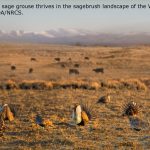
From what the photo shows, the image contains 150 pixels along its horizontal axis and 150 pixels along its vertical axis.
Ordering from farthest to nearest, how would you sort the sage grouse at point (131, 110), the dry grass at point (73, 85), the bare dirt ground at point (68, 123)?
the dry grass at point (73, 85)
the sage grouse at point (131, 110)
the bare dirt ground at point (68, 123)

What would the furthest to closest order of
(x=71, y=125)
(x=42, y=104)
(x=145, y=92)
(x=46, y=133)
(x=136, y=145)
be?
(x=145, y=92) → (x=42, y=104) → (x=71, y=125) → (x=46, y=133) → (x=136, y=145)

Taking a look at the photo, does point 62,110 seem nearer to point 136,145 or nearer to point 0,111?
point 0,111

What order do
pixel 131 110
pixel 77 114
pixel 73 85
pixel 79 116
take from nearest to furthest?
pixel 77 114
pixel 79 116
pixel 131 110
pixel 73 85

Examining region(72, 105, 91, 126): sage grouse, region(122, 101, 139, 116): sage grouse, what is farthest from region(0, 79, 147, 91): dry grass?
region(72, 105, 91, 126): sage grouse

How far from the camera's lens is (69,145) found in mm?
12547

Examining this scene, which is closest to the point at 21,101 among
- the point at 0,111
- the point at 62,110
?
the point at 62,110

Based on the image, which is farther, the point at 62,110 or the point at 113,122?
the point at 62,110

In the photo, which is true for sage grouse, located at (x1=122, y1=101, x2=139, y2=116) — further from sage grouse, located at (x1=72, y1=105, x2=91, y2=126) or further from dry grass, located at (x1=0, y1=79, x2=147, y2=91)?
dry grass, located at (x1=0, y1=79, x2=147, y2=91)

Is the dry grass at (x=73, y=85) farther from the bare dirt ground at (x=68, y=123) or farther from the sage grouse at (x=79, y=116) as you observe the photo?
the sage grouse at (x=79, y=116)

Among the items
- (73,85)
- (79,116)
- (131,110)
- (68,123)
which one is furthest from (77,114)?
(73,85)

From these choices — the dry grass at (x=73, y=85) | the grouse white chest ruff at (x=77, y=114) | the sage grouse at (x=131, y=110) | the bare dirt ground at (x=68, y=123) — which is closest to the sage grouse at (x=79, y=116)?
the grouse white chest ruff at (x=77, y=114)

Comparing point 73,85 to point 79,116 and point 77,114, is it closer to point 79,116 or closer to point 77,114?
point 79,116

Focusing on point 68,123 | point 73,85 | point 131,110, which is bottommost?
point 68,123

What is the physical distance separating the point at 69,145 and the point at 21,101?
30.4ft
